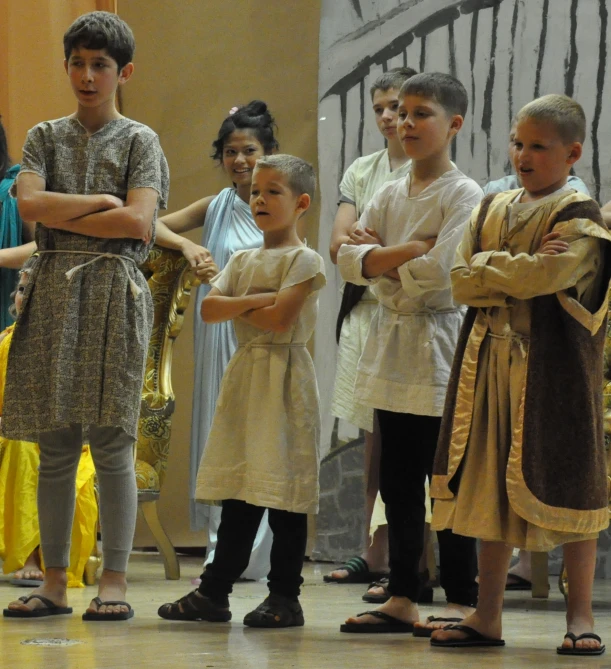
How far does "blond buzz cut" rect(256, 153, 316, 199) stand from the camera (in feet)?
9.14

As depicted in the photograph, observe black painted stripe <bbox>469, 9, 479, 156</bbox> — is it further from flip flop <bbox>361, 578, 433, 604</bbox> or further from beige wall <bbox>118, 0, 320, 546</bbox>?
flip flop <bbox>361, 578, 433, 604</bbox>

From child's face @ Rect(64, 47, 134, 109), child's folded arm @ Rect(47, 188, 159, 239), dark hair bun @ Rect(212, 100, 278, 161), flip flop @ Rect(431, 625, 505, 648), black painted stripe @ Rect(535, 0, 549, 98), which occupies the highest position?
black painted stripe @ Rect(535, 0, 549, 98)

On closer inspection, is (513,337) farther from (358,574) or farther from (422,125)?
(358,574)

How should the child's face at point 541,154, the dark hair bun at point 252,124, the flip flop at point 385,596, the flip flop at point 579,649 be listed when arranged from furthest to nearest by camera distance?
the dark hair bun at point 252,124, the flip flop at point 385,596, the child's face at point 541,154, the flip flop at point 579,649

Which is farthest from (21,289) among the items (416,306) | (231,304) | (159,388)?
(416,306)

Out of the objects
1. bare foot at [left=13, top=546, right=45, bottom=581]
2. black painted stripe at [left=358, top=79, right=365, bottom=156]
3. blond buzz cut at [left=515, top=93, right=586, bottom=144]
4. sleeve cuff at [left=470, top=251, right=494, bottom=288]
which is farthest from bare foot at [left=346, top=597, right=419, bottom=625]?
black painted stripe at [left=358, top=79, right=365, bottom=156]


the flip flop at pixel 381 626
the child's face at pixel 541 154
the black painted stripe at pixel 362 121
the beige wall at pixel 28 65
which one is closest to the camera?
the child's face at pixel 541 154

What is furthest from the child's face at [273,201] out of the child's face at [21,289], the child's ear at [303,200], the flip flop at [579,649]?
the flip flop at [579,649]

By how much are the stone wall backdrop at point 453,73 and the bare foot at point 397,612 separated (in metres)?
1.41

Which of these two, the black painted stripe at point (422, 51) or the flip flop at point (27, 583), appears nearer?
the flip flop at point (27, 583)

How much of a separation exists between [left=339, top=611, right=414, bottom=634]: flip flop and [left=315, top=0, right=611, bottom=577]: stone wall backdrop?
4.71ft

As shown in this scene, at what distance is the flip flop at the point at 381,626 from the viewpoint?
253 centimetres

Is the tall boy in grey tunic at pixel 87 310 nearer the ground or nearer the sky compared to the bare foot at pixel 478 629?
nearer the sky

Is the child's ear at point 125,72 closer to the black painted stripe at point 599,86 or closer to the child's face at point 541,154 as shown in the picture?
the child's face at point 541,154
